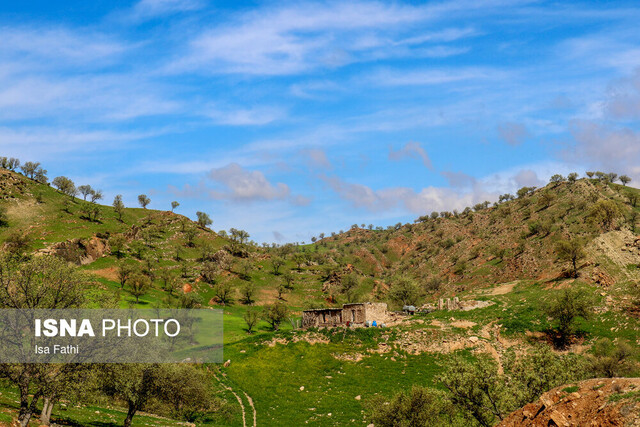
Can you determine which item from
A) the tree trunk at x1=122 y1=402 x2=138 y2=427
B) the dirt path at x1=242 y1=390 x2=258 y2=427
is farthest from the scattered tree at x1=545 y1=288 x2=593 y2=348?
the tree trunk at x1=122 y1=402 x2=138 y2=427

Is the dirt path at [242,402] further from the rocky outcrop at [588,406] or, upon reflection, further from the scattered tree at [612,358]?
the scattered tree at [612,358]

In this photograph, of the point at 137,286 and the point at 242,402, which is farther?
the point at 137,286

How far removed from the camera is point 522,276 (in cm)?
9912

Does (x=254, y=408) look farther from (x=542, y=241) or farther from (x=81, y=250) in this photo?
(x=81, y=250)

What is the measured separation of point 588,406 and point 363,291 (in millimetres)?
117237

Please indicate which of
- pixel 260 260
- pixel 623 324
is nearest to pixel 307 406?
pixel 623 324

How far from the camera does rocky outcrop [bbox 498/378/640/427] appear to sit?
18203mm

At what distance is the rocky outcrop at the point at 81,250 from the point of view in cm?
11751

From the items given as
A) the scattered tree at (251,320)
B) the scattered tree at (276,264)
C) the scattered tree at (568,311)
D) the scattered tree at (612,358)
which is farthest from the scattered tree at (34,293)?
the scattered tree at (276,264)

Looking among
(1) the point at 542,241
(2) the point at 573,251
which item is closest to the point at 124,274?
(2) the point at 573,251

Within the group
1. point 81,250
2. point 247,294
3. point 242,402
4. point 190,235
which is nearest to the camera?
point 242,402

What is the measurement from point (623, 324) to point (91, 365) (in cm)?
6403

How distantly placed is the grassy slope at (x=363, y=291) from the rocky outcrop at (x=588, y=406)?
29.5 meters

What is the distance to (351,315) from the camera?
72.0 meters
